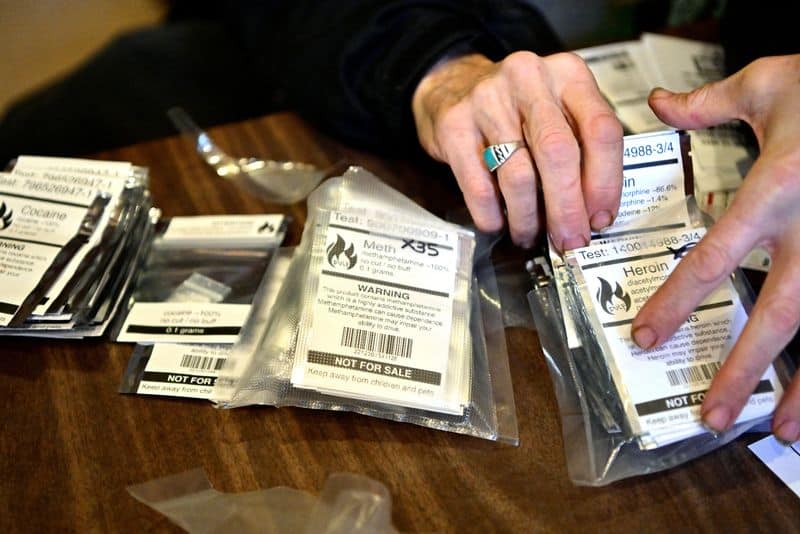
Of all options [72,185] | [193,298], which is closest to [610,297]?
[193,298]

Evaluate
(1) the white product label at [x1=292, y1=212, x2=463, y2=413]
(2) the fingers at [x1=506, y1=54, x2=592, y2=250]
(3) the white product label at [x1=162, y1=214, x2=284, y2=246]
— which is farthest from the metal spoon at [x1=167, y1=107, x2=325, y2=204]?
(2) the fingers at [x1=506, y1=54, x2=592, y2=250]

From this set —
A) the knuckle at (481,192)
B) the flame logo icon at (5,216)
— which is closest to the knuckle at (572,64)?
the knuckle at (481,192)

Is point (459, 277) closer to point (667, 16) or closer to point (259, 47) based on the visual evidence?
point (259, 47)

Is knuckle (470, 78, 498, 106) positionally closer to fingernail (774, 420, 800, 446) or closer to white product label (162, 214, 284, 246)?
white product label (162, 214, 284, 246)

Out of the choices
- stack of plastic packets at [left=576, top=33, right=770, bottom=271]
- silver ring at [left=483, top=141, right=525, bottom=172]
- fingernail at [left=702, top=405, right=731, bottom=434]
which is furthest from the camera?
stack of plastic packets at [left=576, top=33, right=770, bottom=271]

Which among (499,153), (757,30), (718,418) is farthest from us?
(757,30)

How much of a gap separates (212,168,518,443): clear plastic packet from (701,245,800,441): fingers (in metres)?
0.14

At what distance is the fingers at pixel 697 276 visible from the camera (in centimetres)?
44

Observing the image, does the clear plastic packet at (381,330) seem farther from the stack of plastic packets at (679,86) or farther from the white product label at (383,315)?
the stack of plastic packets at (679,86)

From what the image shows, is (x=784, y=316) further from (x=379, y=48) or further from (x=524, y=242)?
(x=379, y=48)

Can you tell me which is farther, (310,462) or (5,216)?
(5,216)

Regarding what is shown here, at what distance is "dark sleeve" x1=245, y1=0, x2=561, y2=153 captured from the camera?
0.66m

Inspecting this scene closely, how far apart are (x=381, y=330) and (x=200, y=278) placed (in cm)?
20

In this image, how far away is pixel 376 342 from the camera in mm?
481
